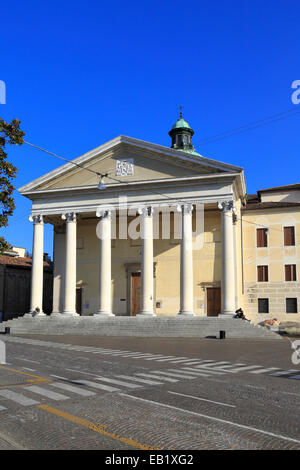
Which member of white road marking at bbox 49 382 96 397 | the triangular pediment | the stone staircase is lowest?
the stone staircase

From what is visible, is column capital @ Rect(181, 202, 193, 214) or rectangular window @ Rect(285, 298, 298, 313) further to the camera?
rectangular window @ Rect(285, 298, 298, 313)

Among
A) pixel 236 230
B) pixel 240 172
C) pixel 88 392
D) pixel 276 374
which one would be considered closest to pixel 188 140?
→ pixel 236 230

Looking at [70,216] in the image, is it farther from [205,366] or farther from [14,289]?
[205,366]

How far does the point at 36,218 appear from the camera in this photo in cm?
4003

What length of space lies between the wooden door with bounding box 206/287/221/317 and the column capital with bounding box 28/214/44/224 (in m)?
15.8

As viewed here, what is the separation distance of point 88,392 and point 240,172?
26.5m

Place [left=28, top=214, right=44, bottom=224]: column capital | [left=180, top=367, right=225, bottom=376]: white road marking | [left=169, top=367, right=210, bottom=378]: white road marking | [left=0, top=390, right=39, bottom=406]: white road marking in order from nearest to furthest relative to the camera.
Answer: [left=0, top=390, right=39, bottom=406]: white road marking < [left=169, top=367, right=210, bottom=378]: white road marking < [left=180, top=367, right=225, bottom=376]: white road marking < [left=28, top=214, right=44, bottom=224]: column capital

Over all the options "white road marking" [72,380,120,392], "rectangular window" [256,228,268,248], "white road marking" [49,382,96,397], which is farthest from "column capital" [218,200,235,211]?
"white road marking" [49,382,96,397]

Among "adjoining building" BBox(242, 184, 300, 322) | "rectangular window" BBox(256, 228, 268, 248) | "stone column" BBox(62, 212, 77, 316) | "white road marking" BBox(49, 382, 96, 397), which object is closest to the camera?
"white road marking" BBox(49, 382, 96, 397)

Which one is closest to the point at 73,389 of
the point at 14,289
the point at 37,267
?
the point at 37,267

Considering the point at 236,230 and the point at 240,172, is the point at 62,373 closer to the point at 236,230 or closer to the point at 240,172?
the point at 240,172

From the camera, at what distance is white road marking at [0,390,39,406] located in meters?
8.84

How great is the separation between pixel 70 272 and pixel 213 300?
1248 centimetres

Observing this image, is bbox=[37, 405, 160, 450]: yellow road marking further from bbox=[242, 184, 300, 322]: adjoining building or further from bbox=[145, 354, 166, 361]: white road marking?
bbox=[242, 184, 300, 322]: adjoining building
